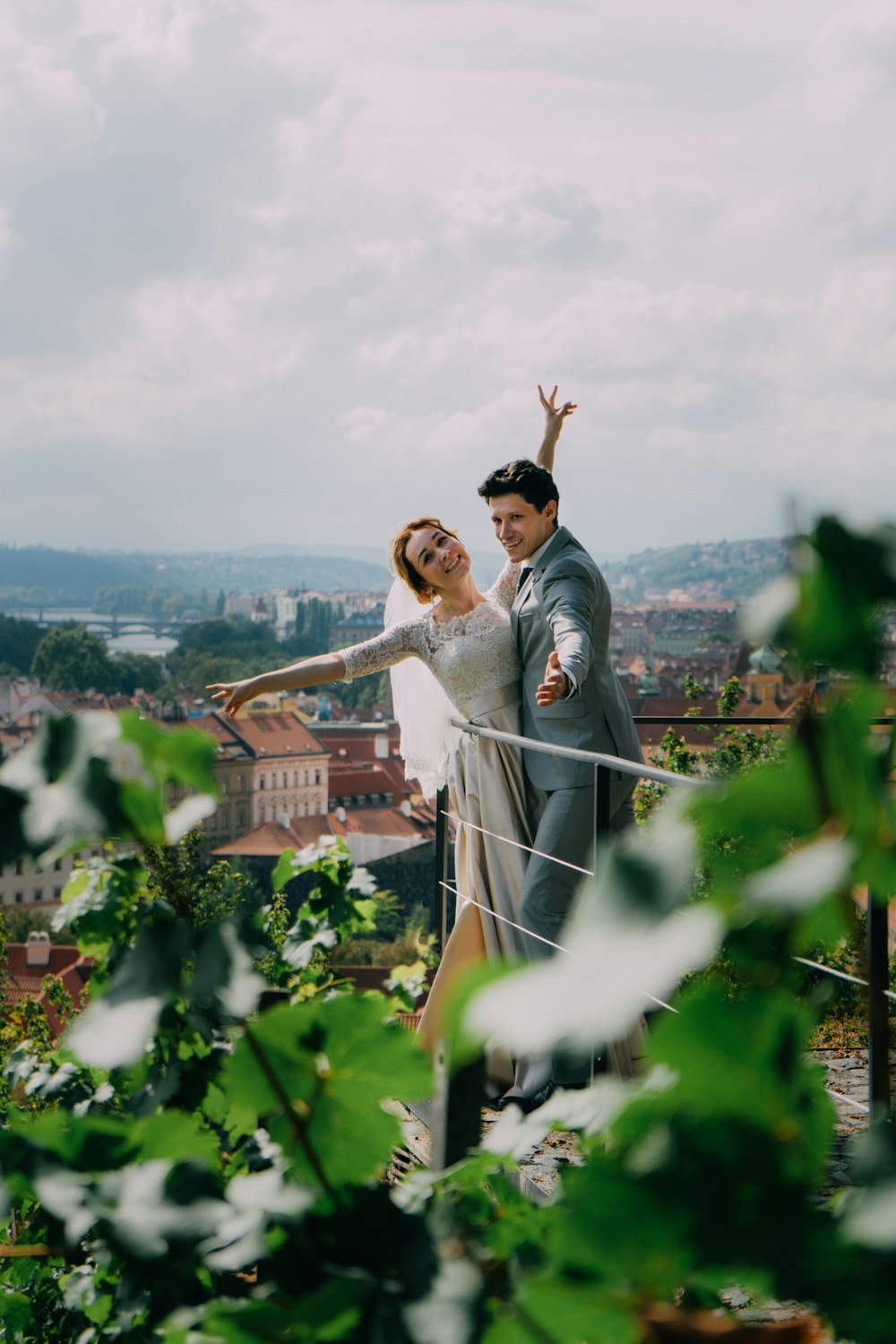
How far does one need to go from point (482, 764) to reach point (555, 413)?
3.71ft

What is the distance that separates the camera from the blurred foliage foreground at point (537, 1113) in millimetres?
277

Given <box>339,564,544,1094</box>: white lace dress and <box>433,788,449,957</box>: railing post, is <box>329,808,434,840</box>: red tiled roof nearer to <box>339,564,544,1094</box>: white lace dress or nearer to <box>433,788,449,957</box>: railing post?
<box>433,788,449,957</box>: railing post

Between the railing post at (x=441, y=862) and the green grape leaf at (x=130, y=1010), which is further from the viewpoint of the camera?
the railing post at (x=441, y=862)

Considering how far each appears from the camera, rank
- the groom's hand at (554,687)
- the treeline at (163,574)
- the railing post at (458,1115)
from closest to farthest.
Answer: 1. the railing post at (458,1115)
2. the groom's hand at (554,687)
3. the treeline at (163,574)

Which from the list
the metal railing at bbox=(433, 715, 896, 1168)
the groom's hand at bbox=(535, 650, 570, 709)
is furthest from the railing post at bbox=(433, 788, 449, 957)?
the groom's hand at bbox=(535, 650, 570, 709)

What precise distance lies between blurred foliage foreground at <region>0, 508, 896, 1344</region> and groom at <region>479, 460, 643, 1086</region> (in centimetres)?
253

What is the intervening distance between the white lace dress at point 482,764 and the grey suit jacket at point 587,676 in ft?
0.22

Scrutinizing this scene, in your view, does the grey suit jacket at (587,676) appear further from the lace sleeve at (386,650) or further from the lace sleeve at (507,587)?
the lace sleeve at (386,650)

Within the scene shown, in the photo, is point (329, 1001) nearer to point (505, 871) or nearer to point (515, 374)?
point (505, 871)

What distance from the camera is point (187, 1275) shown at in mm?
553

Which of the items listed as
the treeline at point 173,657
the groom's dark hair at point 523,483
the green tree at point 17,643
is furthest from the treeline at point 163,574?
the groom's dark hair at point 523,483

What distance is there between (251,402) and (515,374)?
74.1ft

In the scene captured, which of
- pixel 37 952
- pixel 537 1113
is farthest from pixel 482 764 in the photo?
pixel 37 952

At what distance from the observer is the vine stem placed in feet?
1.54
